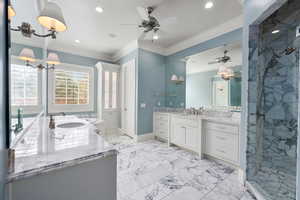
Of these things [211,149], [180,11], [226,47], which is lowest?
[211,149]

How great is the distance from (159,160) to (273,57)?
282 centimetres

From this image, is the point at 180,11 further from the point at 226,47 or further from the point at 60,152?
the point at 60,152

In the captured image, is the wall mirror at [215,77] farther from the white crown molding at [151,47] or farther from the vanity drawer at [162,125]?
the white crown molding at [151,47]

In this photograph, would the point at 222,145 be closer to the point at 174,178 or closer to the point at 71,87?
the point at 174,178

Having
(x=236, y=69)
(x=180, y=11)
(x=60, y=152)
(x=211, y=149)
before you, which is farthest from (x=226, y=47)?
(x=60, y=152)

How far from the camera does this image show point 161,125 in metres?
3.69

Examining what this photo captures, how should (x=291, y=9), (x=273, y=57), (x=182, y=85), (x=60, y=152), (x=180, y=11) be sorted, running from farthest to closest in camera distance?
(x=182, y=85) < (x=180, y=11) < (x=273, y=57) < (x=291, y=9) < (x=60, y=152)

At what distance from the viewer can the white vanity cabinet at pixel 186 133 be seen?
2689 millimetres

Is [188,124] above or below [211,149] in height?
above

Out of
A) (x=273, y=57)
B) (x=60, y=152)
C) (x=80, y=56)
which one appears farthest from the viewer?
(x=80, y=56)

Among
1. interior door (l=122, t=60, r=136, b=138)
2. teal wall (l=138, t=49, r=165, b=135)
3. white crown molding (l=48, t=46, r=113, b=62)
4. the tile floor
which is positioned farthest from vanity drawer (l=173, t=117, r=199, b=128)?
white crown molding (l=48, t=46, r=113, b=62)

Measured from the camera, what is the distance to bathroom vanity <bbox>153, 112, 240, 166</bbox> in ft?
7.17

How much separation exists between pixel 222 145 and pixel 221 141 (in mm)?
72

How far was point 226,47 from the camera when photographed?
2.79 m
